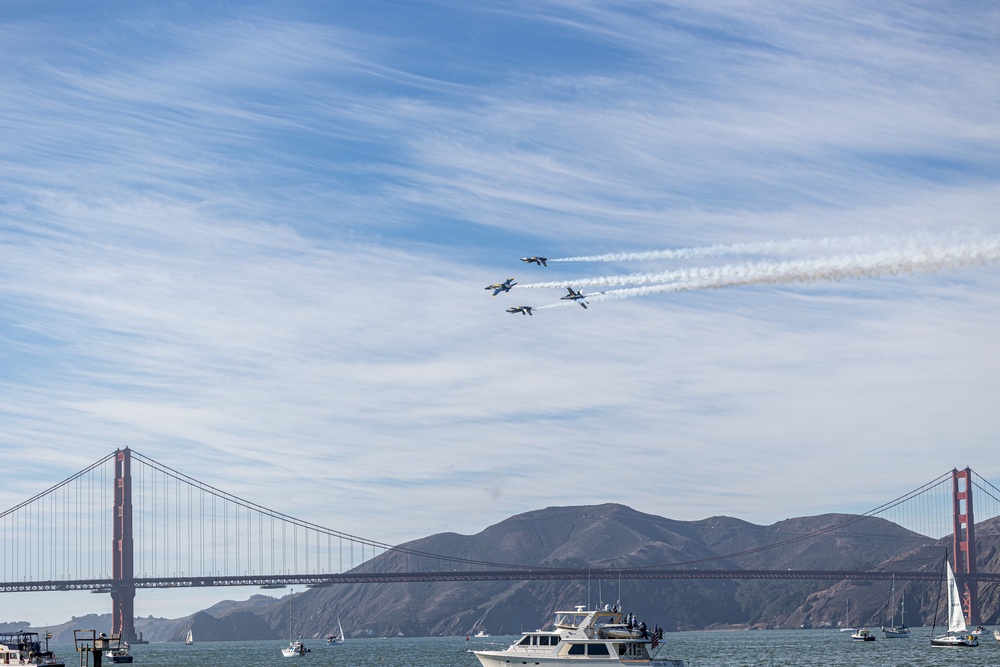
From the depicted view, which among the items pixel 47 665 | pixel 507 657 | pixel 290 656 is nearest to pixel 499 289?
pixel 507 657

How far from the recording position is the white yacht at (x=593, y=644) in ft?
258

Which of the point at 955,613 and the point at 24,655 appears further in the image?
the point at 955,613

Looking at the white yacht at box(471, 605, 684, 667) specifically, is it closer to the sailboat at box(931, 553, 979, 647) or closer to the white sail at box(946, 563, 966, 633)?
the sailboat at box(931, 553, 979, 647)

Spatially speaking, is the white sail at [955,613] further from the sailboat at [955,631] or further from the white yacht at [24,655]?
the white yacht at [24,655]

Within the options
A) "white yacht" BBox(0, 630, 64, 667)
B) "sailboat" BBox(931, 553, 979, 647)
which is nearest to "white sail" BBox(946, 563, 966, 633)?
"sailboat" BBox(931, 553, 979, 647)

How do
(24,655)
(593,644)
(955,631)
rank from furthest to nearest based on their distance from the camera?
1. (955,631)
2. (24,655)
3. (593,644)

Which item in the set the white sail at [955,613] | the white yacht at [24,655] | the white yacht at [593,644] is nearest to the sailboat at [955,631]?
the white sail at [955,613]

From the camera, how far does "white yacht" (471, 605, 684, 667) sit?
78500 mm

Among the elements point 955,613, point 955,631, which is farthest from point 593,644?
point 955,613

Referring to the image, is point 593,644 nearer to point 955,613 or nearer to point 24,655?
point 24,655

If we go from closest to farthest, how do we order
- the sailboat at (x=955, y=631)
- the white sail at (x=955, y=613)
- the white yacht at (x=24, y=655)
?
the white yacht at (x=24, y=655), the sailboat at (x=955, y=631), the white sail at (x=955, y=613)

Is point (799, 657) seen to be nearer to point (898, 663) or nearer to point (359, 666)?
point (898, 663)

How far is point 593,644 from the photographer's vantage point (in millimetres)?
79000

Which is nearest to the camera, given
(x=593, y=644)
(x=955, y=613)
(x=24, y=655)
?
→ (x=593, y=644)
